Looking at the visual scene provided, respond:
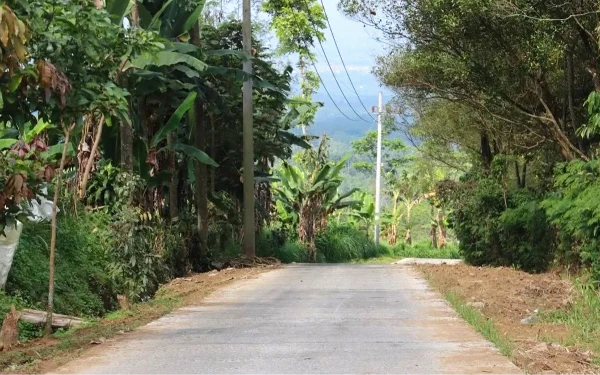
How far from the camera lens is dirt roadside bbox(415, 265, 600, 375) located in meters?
7.42

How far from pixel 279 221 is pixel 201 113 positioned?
13.2m

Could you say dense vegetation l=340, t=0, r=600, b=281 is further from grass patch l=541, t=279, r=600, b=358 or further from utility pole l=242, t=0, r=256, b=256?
utility pole l=242, t=0, r=256, b=256

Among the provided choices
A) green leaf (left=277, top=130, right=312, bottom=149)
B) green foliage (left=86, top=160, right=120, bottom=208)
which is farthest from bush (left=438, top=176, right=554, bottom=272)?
green foliage (left=86, top=160, right=120, bottom=208)

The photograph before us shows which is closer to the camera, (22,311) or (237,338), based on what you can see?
(237,338)

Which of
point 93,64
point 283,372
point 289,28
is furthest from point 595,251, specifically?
point 289,28

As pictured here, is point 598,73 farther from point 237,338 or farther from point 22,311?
point 22,311

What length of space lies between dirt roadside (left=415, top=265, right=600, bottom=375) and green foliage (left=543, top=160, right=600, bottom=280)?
24.5 inches

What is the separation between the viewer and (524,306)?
40.4 ft

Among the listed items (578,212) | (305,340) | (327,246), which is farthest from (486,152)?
(305,340)

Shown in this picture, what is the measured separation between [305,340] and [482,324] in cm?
238

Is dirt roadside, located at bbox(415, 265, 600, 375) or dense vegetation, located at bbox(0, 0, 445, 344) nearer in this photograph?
dirt roadside, located at bbox(415, 265, 600, 375)

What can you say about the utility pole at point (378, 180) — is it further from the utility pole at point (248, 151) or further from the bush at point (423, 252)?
the utility pole at point (248, 151)

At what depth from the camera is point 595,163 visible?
13.8 m

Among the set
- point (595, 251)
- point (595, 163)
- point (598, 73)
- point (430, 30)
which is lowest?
point (595, 251)
